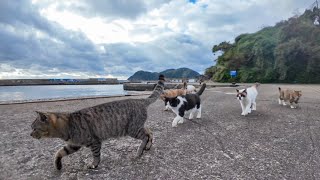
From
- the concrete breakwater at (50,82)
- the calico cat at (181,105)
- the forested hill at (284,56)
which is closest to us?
the calico cat at (181,105)

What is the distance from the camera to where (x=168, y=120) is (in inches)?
313

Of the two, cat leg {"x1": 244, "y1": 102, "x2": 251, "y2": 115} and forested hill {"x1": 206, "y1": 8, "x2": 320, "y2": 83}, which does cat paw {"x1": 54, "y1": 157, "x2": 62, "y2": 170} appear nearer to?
cat leg {"x1": 244, "y1": 102, "x2": 251, "y2": 115}

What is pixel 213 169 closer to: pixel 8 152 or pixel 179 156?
pixel 179 156

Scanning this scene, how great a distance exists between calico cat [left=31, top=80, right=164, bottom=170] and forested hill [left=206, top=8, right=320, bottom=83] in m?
38.2

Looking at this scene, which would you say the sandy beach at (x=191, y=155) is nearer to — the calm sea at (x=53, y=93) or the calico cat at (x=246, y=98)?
the calico cat at (x=246, y=98)

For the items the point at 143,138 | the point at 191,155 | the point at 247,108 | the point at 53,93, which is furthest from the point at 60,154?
the point at 53,93

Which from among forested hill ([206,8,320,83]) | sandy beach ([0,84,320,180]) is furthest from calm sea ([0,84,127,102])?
forested hill ([206,8,320,83])

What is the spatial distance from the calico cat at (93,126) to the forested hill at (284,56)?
38.2 metres

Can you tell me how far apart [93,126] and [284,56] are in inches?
1575

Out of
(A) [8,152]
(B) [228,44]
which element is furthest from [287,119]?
(B) [228,44]

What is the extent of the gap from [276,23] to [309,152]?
50.0m

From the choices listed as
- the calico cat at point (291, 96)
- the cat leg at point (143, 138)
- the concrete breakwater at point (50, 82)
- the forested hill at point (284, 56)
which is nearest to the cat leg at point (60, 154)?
the cat leg at point (143, 138)

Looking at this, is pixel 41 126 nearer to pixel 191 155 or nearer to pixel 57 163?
pixel 57 163

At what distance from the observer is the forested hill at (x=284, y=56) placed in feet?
122
